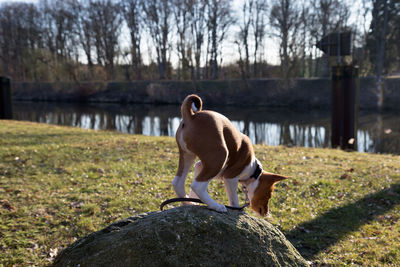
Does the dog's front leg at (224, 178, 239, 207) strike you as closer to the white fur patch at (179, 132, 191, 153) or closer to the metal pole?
the white fur patch at (179, 132, 191, 153)

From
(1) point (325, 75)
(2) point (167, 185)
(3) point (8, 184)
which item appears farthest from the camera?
(1) point (325, 75)

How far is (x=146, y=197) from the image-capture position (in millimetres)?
6121

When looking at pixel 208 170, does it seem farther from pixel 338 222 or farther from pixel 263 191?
pixel 338 222

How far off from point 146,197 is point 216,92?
31914mm

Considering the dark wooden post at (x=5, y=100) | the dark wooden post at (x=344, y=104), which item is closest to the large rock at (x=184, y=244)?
the dark wooden post at (x=344, y=104)

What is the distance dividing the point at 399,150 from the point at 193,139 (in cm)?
1380

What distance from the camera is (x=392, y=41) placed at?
112 ft

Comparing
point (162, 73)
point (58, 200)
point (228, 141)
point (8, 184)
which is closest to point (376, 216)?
point (228, 141)

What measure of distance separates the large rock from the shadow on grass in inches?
64.1

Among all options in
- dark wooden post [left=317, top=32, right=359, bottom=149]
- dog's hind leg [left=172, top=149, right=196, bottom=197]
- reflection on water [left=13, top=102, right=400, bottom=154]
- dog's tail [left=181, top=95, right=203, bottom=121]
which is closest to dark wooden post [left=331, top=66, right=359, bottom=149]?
dark wooden post [left=317, top=32, right=359, bottom=149]

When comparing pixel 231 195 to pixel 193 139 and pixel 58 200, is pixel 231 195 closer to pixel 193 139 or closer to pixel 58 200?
pixel 193 139

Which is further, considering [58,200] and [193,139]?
[58,200]

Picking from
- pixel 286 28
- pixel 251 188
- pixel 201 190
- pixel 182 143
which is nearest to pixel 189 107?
pixel 182 143

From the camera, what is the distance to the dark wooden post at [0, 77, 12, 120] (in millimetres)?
18750
